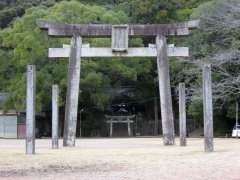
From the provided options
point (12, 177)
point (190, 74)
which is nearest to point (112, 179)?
point (12, 177)

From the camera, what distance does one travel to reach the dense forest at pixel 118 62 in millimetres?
31438

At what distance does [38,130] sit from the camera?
4219 cm

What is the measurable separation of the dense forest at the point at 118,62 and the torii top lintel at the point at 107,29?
8.15 meters

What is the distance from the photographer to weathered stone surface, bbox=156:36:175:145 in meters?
19.2

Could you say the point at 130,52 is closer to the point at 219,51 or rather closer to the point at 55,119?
the point at 55,119

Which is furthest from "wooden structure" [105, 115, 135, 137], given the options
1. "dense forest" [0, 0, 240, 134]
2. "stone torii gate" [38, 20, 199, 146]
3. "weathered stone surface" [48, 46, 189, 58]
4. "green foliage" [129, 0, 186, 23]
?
"stone torii gate" [38, 20, 199, 146]

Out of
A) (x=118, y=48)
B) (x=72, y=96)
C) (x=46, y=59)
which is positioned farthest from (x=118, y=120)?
(x=72, y=96)

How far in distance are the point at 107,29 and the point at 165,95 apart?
12.8ft

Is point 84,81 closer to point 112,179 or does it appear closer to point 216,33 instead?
point 216,33

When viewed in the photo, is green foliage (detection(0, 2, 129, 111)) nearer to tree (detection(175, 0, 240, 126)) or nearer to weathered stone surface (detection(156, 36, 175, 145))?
tree (detection(175, 0, 240, 126))

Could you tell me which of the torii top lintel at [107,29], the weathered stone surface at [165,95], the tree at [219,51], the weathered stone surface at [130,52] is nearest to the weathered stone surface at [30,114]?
the torii top lintel at [107,29]

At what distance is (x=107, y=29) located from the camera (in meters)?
20.2

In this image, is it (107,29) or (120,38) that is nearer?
(107,29)

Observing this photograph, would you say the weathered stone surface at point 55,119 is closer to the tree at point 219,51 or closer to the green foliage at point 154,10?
the tree at point 219,51
